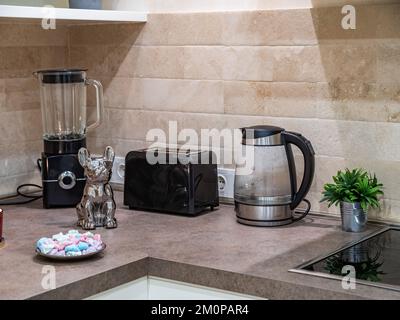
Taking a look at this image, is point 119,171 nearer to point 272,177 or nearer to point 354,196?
point 272,177

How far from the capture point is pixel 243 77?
7.46 ft

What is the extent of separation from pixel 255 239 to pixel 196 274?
29 cm

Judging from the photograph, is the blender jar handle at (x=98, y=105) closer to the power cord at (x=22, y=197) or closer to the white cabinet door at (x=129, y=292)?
the power cord at (x=22, y=197)

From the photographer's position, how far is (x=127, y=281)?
1.69 metres

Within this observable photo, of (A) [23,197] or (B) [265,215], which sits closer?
(B) [265,215]

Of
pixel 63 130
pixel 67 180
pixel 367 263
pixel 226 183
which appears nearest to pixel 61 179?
pixel 67 180

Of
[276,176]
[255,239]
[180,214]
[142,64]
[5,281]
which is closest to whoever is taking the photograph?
[5,281]

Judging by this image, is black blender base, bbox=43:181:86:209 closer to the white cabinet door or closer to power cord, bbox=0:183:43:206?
power cord, bbox=0:183:43:206

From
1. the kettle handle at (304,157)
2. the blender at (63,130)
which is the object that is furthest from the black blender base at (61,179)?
the kettle handle at (304,157)

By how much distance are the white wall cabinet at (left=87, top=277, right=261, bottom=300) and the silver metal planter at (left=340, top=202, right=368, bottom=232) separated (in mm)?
491

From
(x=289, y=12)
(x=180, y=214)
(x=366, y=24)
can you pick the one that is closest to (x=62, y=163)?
(x=180, y=214)

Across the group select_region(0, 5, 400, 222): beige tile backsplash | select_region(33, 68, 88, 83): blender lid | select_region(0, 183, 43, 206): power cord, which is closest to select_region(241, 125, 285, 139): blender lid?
select_region(0, 5, 400, 222): beige tile backsplash

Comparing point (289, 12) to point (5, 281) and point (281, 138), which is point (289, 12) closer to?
point (281, 138)

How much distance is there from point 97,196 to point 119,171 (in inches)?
21.2
